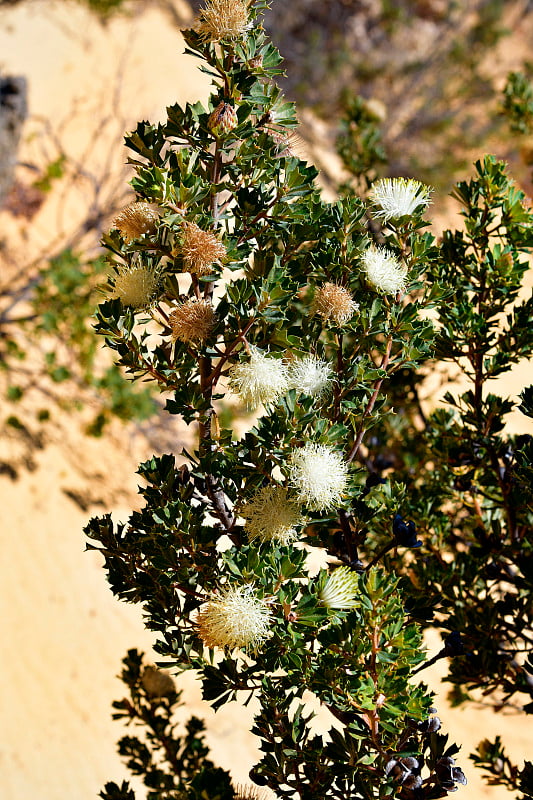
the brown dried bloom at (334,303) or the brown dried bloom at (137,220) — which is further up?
the brown dried bloom at (334,303)

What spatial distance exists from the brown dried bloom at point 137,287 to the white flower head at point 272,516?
0.37 metres

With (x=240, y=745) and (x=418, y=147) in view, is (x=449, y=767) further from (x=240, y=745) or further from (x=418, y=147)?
(x=418, y=147)

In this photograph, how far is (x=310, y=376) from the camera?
1.20m

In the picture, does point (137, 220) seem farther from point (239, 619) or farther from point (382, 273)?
point (239, 619)

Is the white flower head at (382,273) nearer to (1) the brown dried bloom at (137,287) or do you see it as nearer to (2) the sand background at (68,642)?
(1) the brown dried bloom at (137,287)

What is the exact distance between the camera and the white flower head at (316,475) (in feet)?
3.69

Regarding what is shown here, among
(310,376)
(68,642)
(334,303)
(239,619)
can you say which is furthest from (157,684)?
(68,642)

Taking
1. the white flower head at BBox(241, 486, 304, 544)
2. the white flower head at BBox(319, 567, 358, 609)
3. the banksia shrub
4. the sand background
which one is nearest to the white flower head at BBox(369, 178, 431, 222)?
the banksia shrub

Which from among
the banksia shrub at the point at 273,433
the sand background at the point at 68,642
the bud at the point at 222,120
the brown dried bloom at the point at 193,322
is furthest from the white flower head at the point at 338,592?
the sand background at the point at 68,642

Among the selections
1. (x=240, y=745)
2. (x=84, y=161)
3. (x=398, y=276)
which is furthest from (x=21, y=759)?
(x=84, y=161)

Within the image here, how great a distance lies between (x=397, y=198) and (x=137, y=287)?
51cm

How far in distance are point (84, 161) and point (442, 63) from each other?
5.61 metres

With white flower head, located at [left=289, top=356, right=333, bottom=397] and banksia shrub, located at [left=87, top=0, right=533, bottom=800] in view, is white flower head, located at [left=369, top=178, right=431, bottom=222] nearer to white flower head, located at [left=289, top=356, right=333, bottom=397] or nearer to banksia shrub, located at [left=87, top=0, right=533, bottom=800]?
banksia shrub, located at [left=87, top=0, right=533, bottom=800]

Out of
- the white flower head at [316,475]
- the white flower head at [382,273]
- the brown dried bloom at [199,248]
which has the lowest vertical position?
the white flower head at [316,475]
